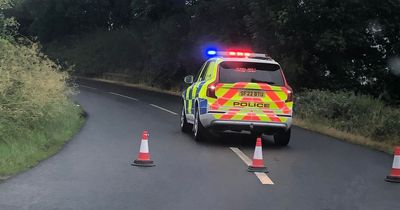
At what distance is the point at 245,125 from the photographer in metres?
12.5

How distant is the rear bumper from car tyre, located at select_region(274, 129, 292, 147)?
469mm

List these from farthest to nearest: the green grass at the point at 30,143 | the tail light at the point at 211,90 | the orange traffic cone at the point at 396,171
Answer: the tail light at the point at 211,90 < the green grass at the point at 30,143 < the orange traffic cone at the point at 396,171

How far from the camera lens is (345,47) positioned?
23.6m

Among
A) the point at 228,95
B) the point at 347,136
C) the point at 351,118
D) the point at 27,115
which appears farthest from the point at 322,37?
the point at 27,115

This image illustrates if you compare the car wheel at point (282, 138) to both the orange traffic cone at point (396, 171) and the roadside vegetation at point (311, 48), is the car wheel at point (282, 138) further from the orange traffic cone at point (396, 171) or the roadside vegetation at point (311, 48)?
the orange traffic cone at point (396, 171)

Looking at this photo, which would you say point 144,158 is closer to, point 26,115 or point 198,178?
point 198,178

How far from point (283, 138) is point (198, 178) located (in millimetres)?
4666

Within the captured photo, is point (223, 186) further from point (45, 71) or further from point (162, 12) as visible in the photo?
point (162, 12)

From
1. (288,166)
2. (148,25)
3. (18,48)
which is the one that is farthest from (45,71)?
(148,25)

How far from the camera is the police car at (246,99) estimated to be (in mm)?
12531

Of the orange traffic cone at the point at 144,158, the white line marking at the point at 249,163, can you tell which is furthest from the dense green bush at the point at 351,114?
the orange traffic cone at the point at 144,158

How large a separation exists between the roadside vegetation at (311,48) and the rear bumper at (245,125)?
2903 millimetres

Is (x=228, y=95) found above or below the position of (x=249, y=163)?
above

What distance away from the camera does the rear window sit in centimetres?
1277
